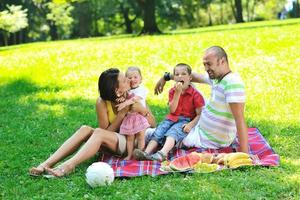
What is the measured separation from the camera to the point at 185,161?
237 inches

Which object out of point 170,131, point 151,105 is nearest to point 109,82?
point 170,131

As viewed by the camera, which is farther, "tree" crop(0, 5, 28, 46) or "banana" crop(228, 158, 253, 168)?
"tree" crop(0, 5, 28, 46)

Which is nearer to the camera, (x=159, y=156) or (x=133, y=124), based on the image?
(x=159, y=156)

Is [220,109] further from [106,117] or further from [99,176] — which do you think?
[99,176]

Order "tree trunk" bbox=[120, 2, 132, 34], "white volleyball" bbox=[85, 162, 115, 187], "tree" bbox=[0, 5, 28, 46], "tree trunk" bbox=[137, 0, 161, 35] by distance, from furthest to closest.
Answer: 1. "tree trunk" bbox=[120, 2, 132, 34]
2. "tree trunk" bbox=[137, 0, 161, 35]
3. "tree" bbox=[0, 5, 28, 46]
4. "white volleyball" bbox=[85, 162, 115, 187]

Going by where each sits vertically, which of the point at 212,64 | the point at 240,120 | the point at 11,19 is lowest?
the point at 240,120

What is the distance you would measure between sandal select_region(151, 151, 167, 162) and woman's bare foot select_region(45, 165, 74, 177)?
3.24ft

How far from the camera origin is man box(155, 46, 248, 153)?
6102 mm

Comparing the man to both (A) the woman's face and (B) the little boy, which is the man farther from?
(A) the woman's face

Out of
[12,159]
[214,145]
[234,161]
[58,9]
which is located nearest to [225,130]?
[214,145]

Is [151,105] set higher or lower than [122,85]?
lower

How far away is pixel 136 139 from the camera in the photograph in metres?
6.73

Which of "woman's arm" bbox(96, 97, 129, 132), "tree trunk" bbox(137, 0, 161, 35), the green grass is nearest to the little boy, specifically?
"woman's arm" bbox(96, 97, 129, 132)

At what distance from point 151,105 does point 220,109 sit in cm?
393
